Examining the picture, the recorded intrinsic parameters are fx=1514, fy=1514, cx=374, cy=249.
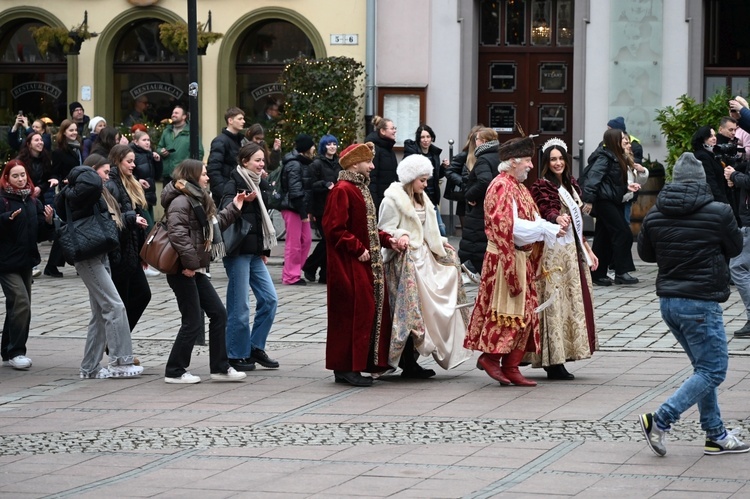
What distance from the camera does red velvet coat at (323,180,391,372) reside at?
10.4 m

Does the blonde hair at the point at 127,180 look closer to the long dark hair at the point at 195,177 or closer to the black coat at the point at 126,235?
the black coat at the point at 126,235

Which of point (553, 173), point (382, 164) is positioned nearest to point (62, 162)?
point (382, 164)

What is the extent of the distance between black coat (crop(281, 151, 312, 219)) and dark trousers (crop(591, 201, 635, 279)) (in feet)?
10.2

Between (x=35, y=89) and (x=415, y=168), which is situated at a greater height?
(x=35, y=89)

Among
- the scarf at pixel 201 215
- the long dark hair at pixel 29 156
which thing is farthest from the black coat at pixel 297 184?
the scarf at pixel 201 215

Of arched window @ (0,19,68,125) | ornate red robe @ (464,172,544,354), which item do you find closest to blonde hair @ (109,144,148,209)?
ornate red robe @ (464,172,544,354)

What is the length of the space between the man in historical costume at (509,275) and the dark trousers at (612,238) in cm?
586

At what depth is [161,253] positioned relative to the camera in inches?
413

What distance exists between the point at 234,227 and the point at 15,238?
1.84m

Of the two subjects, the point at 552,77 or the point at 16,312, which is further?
the point at 552,77

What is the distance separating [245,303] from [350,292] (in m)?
1.02

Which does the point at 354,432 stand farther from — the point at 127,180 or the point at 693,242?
the point at 127,180

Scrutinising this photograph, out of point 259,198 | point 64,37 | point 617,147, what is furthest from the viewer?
point 64,37

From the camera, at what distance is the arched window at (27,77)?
23.6m
